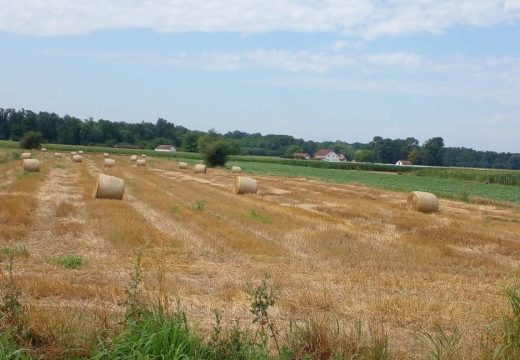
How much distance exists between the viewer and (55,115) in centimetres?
15300

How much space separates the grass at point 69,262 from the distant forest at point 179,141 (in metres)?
121

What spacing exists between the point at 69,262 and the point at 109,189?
12535 millimetres

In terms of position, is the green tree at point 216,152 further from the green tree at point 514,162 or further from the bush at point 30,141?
the green tree at point 514,162

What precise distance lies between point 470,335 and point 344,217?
15.8 metres

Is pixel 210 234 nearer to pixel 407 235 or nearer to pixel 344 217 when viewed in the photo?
pixel 407 235

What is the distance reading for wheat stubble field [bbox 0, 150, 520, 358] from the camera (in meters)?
7.96

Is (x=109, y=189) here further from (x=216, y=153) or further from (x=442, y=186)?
(x=216, y=153)


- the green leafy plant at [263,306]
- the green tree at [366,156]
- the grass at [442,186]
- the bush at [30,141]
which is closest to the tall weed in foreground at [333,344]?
the green leafy plant at [263,306]

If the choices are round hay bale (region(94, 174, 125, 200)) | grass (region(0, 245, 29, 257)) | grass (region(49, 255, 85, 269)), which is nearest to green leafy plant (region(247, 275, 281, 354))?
grass (region(49, 255, 85, 269))

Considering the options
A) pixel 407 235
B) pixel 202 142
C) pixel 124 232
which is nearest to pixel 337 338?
pixel 124 232

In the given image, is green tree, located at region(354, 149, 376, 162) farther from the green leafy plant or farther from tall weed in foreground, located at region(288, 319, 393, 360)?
the green leafy plant

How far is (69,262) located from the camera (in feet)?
35.9

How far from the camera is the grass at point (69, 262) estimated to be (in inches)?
425

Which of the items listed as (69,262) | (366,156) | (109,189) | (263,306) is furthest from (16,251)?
(366,156)
